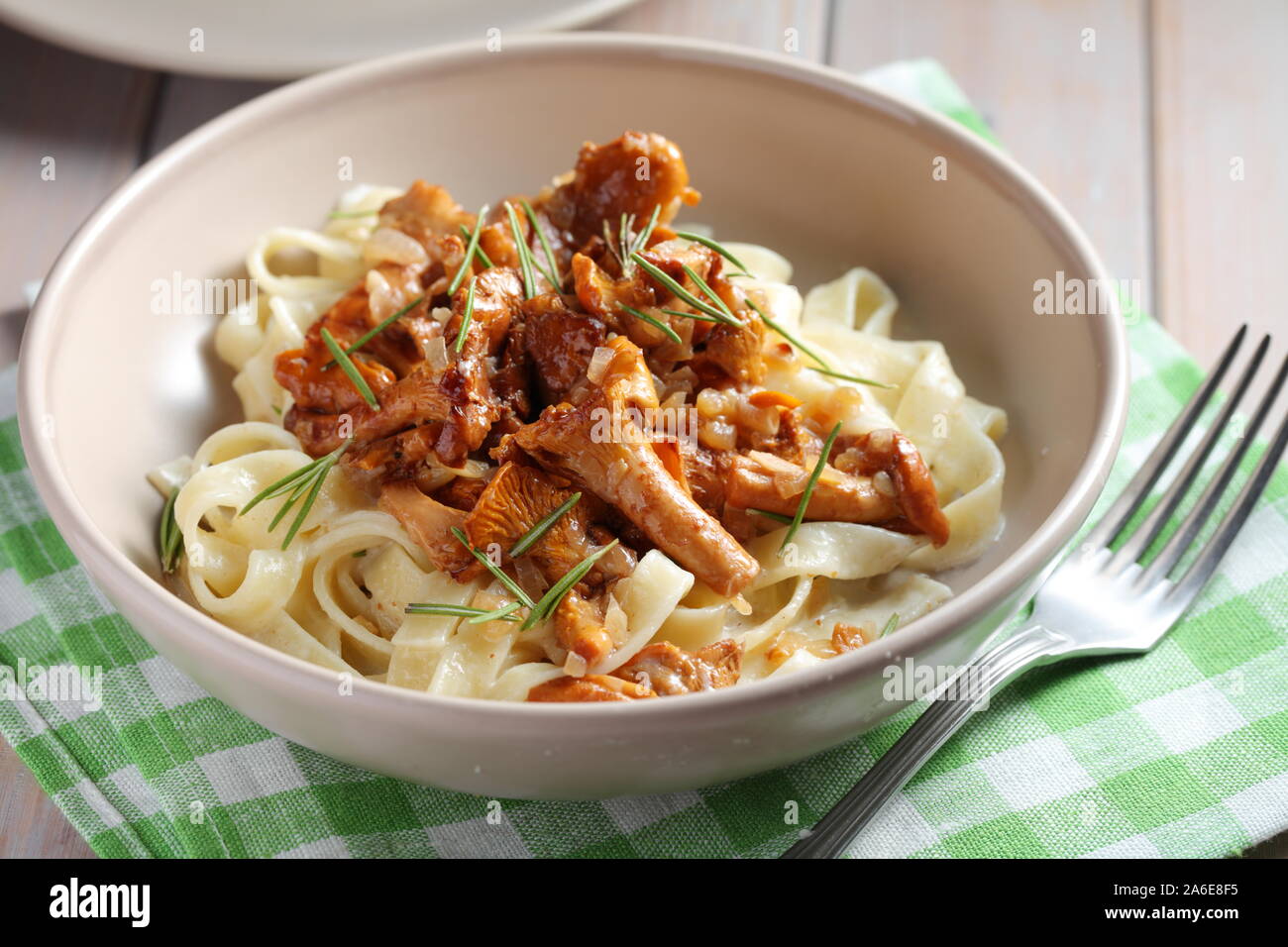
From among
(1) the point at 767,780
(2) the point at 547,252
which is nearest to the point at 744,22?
(2) the point at 547,252

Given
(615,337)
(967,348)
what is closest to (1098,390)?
(967,348)

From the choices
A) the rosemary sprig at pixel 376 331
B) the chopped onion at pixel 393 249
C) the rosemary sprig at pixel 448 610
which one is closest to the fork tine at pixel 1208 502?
the rosemary sprig at pixel 448 610

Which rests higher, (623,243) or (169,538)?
(623,243)

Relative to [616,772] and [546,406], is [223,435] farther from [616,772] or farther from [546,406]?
[616,772]

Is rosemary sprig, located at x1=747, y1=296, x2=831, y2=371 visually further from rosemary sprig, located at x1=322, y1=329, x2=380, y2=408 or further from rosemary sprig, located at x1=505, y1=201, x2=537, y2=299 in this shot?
rosemary sprig, located at x1=322, y1=329, x2=380, y2=408

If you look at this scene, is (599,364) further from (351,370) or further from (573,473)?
(351,370)
